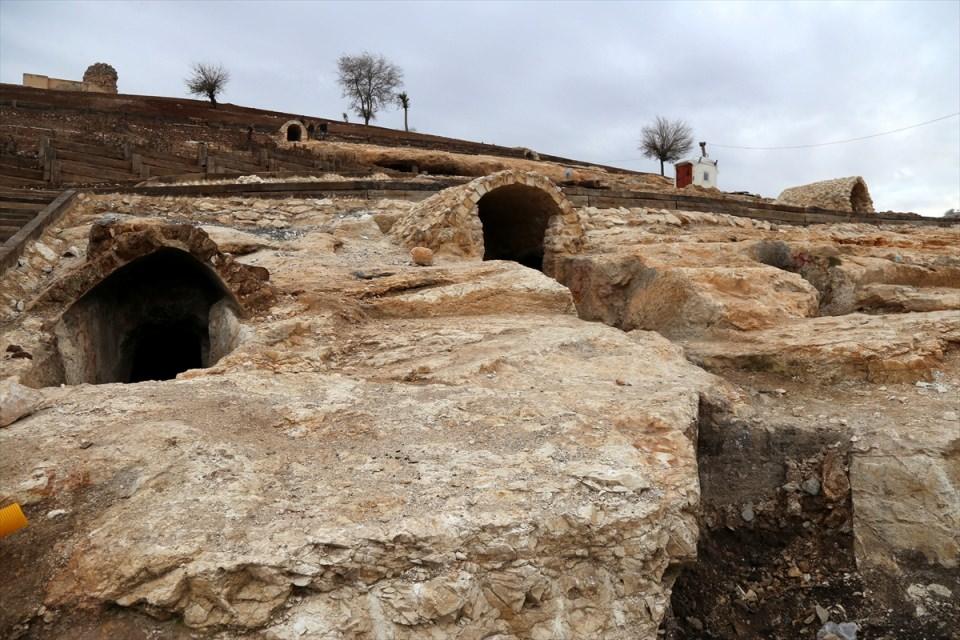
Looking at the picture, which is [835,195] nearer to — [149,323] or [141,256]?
[149,323]

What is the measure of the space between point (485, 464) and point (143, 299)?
215 inches

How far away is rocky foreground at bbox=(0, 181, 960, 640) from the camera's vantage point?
8.53 ft

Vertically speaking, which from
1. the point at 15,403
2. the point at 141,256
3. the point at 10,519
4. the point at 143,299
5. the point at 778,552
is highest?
the point at 141,256

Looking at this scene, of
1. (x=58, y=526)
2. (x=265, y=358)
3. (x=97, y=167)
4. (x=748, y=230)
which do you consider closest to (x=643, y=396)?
(x=265, y=358)

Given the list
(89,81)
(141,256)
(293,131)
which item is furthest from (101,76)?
(141,256)

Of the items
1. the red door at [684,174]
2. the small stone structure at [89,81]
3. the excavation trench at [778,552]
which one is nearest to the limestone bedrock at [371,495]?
the excavation trench at [778,552]

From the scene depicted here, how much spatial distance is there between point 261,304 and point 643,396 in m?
3.69

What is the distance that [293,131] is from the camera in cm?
2511

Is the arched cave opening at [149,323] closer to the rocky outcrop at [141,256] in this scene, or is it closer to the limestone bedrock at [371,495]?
the rocky outcrop at [141,256]

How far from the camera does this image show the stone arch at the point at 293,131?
2447 cm

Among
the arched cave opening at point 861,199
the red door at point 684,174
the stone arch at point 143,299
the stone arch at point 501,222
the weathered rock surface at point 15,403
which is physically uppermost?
the red door at point 684,174

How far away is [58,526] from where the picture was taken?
107 inches

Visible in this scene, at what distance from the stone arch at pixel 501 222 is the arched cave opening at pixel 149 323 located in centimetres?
305

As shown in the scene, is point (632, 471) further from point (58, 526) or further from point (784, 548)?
point (58, 526)
